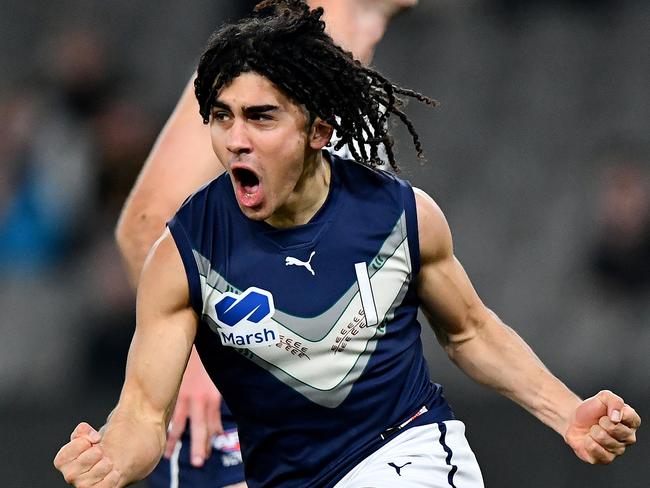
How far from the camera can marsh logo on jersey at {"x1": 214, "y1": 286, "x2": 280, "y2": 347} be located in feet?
13.1

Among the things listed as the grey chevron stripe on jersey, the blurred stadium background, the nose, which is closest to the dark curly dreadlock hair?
the nose

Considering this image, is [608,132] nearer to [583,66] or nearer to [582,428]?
[583,66]

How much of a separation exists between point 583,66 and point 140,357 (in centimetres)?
738

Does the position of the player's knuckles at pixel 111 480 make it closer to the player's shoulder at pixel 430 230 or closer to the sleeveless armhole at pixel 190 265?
the sleeveless armhole at pixel 190 265

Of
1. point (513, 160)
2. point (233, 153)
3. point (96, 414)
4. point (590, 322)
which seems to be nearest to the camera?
point (233, 153)

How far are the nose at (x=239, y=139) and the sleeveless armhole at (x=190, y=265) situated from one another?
29 cm

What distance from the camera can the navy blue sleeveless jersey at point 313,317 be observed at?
401 cm

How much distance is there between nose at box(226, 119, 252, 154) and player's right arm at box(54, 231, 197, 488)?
32 cm

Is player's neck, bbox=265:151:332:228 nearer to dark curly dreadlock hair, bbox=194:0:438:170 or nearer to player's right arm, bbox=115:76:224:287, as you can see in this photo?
dark curly dreadlock hair, bbox=194:0:438:170

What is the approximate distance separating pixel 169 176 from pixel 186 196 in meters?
0.09

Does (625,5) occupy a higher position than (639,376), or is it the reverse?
(625,5)

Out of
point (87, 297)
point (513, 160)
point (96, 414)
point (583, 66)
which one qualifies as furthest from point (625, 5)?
point (96, 414)

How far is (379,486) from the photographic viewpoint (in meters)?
3.92

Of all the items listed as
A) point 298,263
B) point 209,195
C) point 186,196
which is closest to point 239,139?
point 209,195
